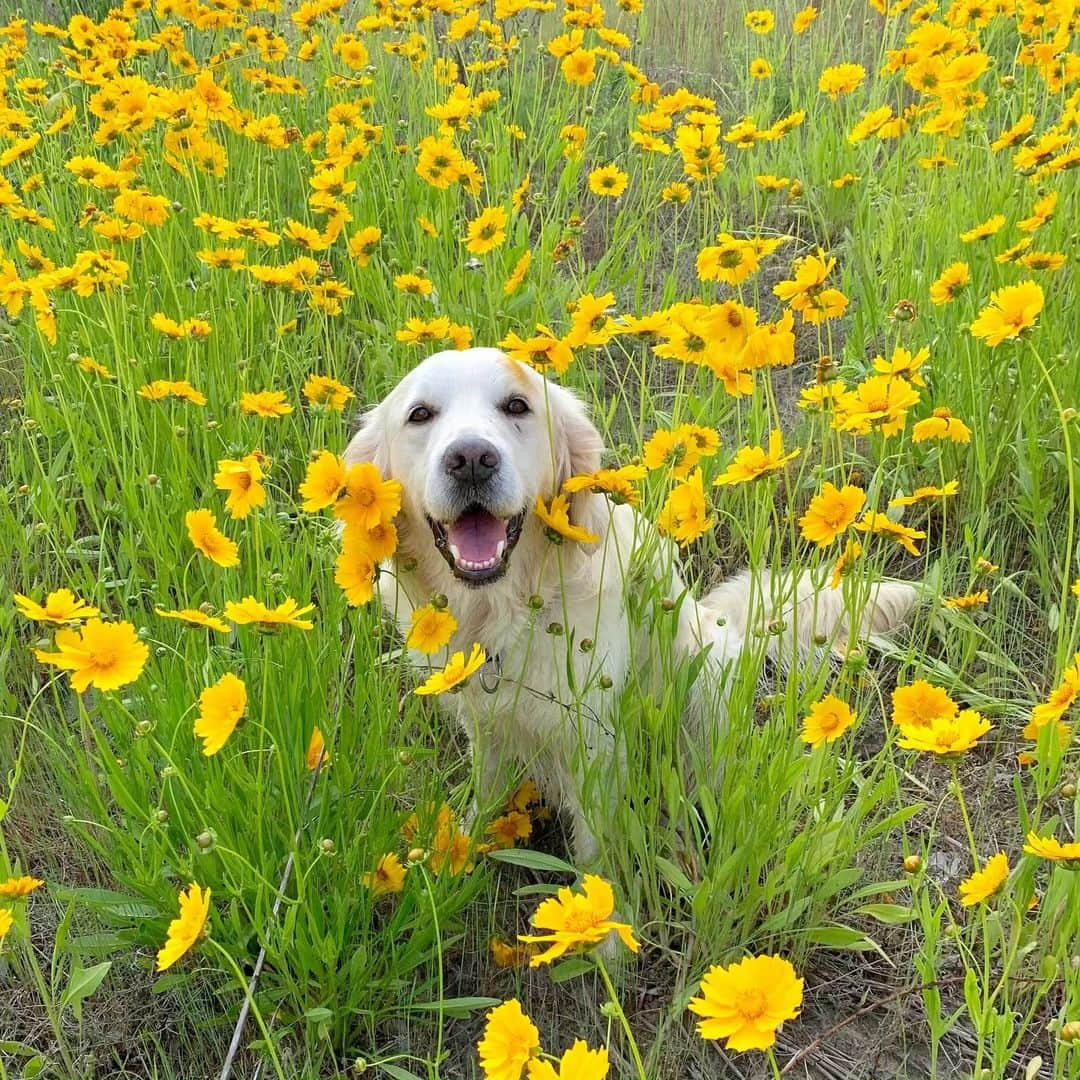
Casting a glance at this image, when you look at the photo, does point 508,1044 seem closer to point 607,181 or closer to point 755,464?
point 755,464

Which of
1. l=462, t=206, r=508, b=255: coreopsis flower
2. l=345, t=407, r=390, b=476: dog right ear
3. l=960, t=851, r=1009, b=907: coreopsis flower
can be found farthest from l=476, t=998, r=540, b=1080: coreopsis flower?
l=462, t=206, r=508, b=255: coreopsis flower

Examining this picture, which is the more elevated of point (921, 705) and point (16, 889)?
point (921, 705)

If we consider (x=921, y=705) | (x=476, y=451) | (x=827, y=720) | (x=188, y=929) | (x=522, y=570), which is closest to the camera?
(x=188, y=929)

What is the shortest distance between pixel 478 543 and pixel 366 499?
0.53 metres

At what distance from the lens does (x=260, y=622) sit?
1294 millimetres

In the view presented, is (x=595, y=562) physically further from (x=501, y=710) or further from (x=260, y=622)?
(x=260, y=622)

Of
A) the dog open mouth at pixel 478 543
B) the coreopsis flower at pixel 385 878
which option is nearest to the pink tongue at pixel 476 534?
the dog open mouth at pixel 478 543

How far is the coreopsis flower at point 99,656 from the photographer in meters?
1.23

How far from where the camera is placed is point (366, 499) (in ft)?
4.78

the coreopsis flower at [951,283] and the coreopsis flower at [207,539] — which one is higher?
the coreopsis flower at [951,283]

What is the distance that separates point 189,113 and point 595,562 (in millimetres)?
1854

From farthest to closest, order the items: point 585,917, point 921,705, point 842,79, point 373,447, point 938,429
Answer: point 842,79, point 373,447, point 938,429, point 921,705, point 585,917

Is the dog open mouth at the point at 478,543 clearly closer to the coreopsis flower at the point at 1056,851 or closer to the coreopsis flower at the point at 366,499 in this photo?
the coreopsis flower at the point at 366,499

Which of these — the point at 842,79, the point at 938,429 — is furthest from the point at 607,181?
the point at 938,429
